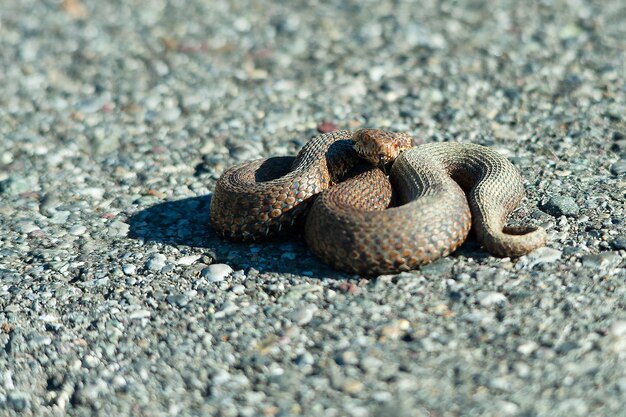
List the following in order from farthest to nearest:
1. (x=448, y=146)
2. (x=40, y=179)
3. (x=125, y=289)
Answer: (x=40, y=179), (x=448, y=146), (x=125, y=289)

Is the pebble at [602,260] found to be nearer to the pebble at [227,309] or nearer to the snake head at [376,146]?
the snake head at [376,146]

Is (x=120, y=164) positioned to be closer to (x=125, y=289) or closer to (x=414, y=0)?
(x=125, y=289)

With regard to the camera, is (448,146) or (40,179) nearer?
(448,146)

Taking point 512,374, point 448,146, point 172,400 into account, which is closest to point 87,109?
point 448,146

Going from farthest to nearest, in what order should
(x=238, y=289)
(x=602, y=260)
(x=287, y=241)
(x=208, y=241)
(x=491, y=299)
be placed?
(x=208, y=241), (x=287, y=241), (x=238, y=289), (x=602, y=260), (x=491, y=299)

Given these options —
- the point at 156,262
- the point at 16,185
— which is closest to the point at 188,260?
the point at 156,262

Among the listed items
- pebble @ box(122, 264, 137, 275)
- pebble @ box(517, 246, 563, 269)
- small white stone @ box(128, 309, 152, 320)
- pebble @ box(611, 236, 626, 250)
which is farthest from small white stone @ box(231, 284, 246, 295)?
pebble @ box(611, 236, 626, 250)

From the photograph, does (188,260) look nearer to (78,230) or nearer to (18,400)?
(78,230)

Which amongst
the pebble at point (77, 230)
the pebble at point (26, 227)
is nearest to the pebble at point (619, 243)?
the pebble at point (77, 230)

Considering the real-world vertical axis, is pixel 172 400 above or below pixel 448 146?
below
